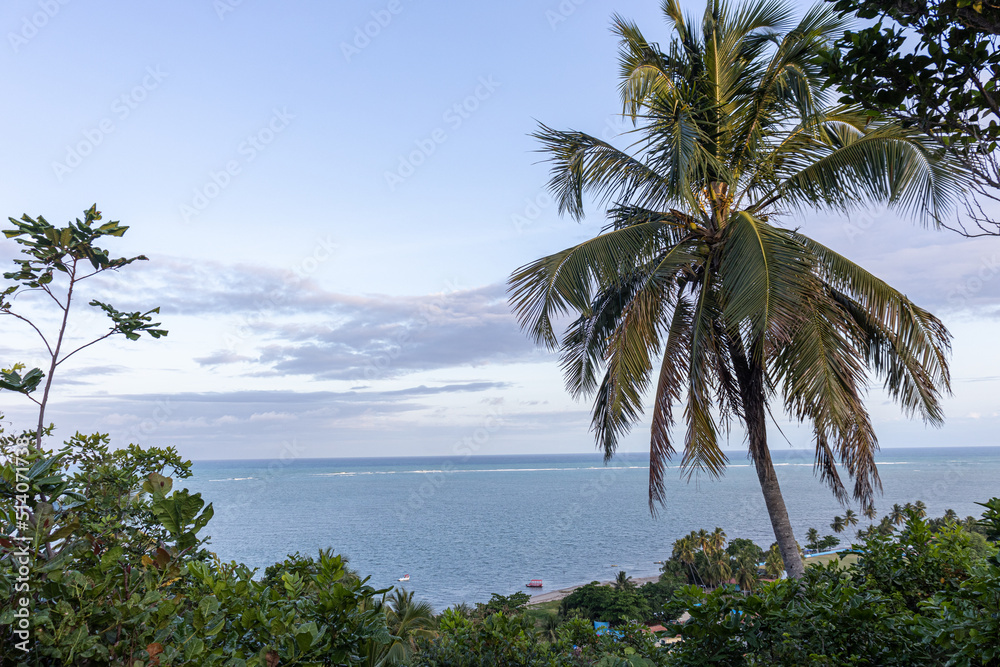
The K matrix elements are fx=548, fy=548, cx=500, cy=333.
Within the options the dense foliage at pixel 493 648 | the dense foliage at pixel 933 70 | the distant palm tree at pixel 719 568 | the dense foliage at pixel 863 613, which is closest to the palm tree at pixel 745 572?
the distant palm tree at pixel 719 568

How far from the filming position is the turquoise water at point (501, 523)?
5969cm

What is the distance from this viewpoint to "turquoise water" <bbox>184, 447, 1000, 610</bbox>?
59.7 meters

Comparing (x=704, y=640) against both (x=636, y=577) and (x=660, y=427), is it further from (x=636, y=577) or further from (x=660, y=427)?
(x=636, y=577)

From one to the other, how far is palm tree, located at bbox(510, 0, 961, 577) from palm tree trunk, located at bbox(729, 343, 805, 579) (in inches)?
0.7

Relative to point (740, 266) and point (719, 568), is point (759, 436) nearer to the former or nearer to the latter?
point (740, 266)

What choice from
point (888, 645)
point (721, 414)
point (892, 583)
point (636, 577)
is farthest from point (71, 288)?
point (636, 577)

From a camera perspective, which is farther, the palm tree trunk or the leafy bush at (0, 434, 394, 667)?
the palm tree trunk

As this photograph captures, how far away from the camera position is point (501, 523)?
90688mm

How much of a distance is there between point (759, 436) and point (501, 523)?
293 ft

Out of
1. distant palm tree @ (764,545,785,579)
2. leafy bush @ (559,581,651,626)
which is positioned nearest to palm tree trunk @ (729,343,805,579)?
leafy bush @ (559,581,651,626)

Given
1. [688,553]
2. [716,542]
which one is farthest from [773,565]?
[688,553]

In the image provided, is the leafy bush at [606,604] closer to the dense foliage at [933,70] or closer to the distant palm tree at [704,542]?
the distant palm tree at [704,542]

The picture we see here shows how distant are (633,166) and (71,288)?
6.47 meters

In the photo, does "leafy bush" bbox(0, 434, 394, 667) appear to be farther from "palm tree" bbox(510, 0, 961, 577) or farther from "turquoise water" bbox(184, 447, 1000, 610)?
"turquoise water" bbox(184, 447, 1000, 610)
